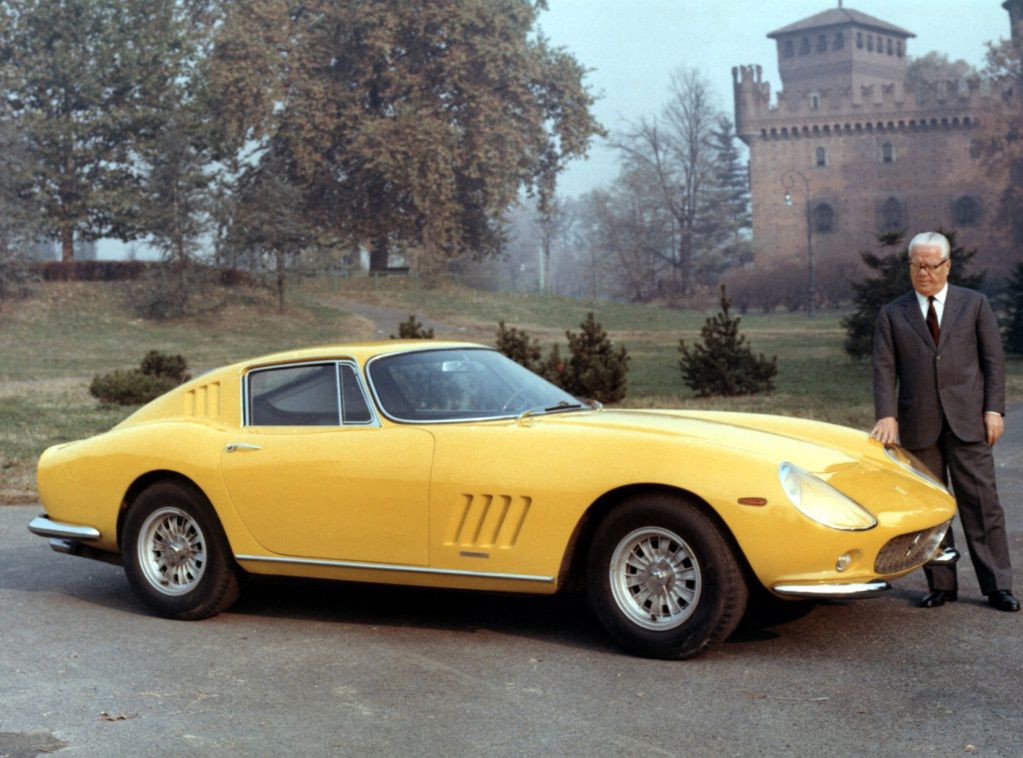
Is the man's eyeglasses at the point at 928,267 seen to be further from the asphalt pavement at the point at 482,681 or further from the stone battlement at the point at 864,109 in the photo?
the stone battlement at the point at 864,109

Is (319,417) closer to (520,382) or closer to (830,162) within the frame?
(520,382)

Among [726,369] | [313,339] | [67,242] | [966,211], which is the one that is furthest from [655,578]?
[966,211]

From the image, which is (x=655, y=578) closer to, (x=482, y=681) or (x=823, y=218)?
(x=482, y=681)

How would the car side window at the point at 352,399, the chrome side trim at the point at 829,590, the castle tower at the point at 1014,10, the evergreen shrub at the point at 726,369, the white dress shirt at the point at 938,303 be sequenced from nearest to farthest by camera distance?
the chrome side trim at the point at 829,590, the car side window at the point at 352,399, the white dress shirt at the point at 938,303, the evergreen shrub at the point at 726,369, the castle tower at the point at 1014,10

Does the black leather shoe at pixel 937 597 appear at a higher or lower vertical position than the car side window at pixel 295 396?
lower

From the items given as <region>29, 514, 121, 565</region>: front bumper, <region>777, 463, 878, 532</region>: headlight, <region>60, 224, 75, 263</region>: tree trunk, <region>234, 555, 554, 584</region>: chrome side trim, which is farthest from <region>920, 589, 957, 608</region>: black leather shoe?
<region>60, 224, 75, 263</region>: tree trunk

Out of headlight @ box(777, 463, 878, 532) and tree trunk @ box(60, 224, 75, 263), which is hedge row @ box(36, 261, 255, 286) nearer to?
tree trunk @ box(60, 224, 75, 263)

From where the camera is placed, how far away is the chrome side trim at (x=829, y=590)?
608cm

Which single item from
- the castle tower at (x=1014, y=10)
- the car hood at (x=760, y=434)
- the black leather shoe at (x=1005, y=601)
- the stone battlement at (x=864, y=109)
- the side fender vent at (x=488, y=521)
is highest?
the castle tower at (x=1014, y=10)

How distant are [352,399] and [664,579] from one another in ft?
6.42

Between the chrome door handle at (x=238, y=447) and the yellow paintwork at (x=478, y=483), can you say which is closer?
the yellow paintwork at (x=478, y=483)

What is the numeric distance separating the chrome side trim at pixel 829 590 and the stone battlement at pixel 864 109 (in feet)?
322

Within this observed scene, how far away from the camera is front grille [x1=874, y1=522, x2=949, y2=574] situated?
248 inches

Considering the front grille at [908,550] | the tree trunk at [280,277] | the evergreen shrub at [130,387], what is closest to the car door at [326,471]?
the front grille at [908,550]
